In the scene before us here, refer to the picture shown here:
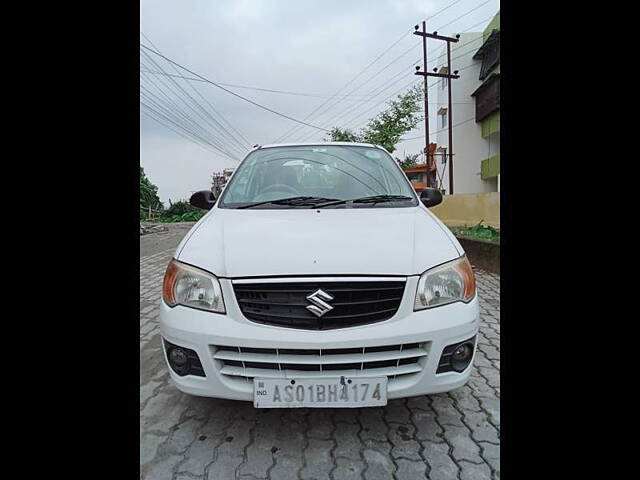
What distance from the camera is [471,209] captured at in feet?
23.5

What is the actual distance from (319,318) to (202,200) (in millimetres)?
1597

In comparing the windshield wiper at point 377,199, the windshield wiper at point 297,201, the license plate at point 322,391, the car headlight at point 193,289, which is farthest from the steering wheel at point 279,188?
the license plate at point 322,391

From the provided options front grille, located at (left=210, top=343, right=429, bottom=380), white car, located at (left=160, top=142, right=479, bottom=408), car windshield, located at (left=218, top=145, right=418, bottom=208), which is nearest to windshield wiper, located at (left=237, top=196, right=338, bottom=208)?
car windshield, located at (left=218, top=145, right=418, bottom=208)

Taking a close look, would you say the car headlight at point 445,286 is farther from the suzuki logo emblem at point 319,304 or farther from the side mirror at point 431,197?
the side mirror at point 431,197

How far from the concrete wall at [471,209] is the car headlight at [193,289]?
5.39m

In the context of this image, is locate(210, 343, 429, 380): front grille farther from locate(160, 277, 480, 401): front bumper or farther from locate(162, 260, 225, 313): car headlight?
locate(162, 260, 225, 313): car headlight

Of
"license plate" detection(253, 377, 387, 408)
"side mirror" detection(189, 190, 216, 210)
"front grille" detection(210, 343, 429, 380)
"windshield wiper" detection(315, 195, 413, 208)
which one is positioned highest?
"side mirror" detection(189, 190, 216, 210)

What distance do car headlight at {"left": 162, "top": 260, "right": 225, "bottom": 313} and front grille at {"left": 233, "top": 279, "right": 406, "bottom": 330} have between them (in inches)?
4.0

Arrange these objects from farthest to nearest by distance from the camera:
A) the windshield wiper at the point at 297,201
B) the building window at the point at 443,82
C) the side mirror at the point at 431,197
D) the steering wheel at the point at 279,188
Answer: the building window at the point at 443,82 < the side mirror at the point at 431,197 < the steering wheel at the point at 279,188 < the windshield wiper at the point at 297,201

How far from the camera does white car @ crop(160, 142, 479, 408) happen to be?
4.22 ft

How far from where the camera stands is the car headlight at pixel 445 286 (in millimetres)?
1384
